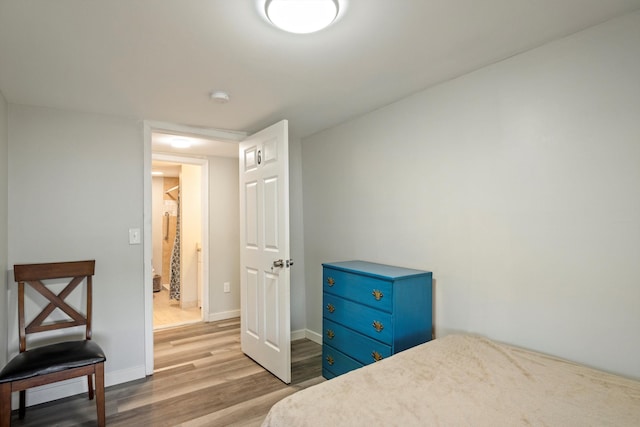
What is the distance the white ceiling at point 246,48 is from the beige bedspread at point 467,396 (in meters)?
1.58

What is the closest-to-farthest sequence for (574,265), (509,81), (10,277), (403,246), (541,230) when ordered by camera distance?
(574,265) < (541,230) < (509,81) < (10,277) < (403,246)

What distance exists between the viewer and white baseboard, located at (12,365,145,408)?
2.43 metres

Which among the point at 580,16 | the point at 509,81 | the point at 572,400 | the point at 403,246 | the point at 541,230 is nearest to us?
the point at 572,400

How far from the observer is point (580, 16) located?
1.53 m

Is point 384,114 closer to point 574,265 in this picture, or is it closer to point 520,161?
point 520,161

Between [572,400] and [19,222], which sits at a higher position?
[19,222]

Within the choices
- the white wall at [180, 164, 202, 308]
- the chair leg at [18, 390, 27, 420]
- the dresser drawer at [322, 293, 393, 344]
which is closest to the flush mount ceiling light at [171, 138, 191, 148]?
the white wall at [180, 164, 202, 308]

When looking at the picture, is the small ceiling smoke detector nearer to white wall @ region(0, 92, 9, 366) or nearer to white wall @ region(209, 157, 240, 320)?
white wall @ region(0, 92, 9, 366)

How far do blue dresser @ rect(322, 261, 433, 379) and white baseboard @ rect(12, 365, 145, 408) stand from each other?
1.64 m

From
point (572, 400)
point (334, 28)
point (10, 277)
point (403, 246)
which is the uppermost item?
point (334, 28)

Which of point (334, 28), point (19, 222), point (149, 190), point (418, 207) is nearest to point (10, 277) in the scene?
point (19, 222)

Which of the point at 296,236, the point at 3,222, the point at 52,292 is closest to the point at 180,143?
the point at 296,236

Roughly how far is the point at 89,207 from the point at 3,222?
52cm

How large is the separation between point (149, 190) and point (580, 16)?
310cm
